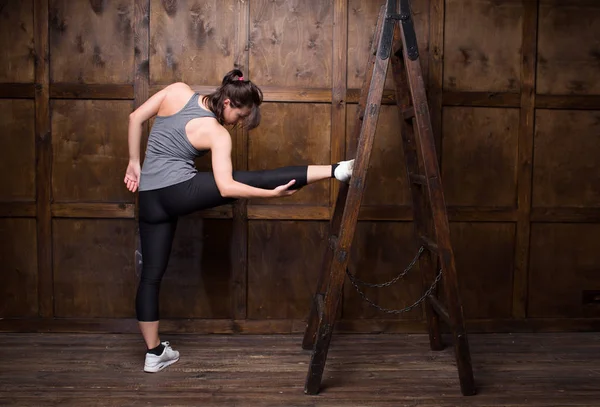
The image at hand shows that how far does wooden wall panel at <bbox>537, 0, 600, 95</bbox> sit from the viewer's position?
3713 mm

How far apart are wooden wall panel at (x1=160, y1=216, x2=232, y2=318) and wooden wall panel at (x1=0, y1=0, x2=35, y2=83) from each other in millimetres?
1395

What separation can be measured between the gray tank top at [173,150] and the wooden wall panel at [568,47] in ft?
7.61

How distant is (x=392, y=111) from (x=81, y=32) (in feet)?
6.83

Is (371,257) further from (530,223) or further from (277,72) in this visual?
(277,72)

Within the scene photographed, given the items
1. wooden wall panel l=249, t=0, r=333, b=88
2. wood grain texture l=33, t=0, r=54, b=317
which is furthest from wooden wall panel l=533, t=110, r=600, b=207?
wood grain texture l=33, t=0, r=54, b=317

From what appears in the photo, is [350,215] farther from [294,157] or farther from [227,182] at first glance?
[294,157]

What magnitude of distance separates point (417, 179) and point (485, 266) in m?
1.09

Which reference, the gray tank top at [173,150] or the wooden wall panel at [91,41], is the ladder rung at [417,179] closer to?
the gray tank top at [173,150]

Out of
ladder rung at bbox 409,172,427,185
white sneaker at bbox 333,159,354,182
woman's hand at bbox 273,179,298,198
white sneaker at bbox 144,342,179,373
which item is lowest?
white sneaker at bbox 144,342,179,373

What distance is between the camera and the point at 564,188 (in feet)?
12.5

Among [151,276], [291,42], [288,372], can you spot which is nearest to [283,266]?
[288,372]

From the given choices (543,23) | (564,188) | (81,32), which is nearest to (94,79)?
(81,32)

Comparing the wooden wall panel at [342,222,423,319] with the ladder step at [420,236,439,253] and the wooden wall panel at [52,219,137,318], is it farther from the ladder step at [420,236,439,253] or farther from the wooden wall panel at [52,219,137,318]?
the wooden wall panel at [52,219,137,318]

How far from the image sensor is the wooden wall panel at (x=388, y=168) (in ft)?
12.1
